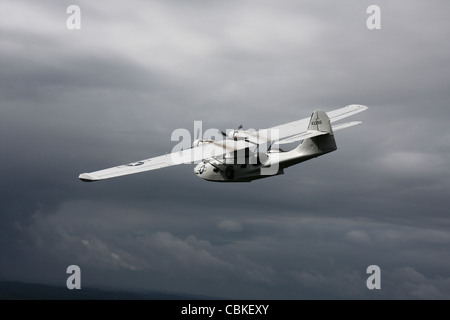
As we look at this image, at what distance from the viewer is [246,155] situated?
43.2 metres

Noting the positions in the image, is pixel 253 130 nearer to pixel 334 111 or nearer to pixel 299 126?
pixel 299 126

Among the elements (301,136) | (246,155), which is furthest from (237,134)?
(301,136)

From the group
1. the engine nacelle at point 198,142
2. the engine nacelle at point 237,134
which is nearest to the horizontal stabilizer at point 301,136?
the engine nacelle at point 237,134

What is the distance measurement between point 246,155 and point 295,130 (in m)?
6.26

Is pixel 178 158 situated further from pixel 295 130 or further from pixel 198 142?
pixel 295 130

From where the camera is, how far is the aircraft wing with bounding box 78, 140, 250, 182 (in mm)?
40625

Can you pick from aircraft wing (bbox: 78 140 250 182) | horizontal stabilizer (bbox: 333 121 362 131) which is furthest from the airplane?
horizontal stabilizer (bbox: 333 121 362 131)

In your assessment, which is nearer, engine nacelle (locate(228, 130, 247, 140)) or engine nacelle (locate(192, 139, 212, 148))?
engine nacelle (locate(228, 130, 247, 140))

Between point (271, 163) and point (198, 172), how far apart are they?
7.19 m

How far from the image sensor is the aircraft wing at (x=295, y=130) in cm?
4112

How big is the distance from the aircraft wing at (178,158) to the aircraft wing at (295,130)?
1.70m

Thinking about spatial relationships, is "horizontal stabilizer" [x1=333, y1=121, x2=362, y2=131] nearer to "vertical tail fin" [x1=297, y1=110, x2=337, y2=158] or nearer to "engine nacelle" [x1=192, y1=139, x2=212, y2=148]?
"vertical tail fin" [x1=297, y1=110, x2=337, y2=158]
